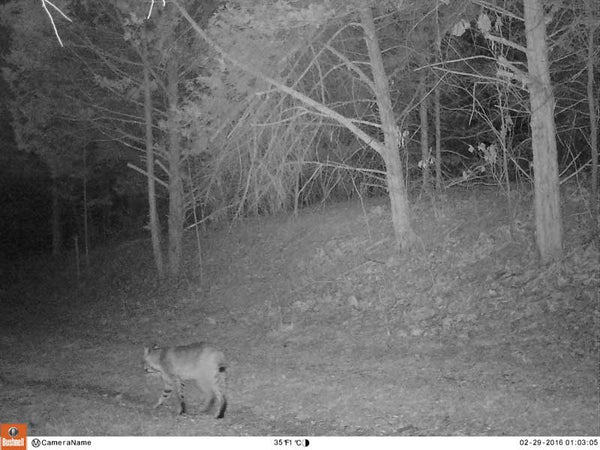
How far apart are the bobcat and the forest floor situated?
23 cm

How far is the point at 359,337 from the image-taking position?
36.6 feet

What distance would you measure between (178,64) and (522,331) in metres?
12.3

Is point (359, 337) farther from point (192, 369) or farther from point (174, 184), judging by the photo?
point (174, 184)

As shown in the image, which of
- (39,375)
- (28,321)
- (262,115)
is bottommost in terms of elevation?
(39,375)

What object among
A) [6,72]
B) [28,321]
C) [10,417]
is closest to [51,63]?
[6,72]

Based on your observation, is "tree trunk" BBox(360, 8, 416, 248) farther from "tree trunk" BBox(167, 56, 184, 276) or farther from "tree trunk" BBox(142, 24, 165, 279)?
"tree trunk" BBox(142, 24, 165, 279)

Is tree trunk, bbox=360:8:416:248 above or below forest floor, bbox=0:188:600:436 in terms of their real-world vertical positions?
above

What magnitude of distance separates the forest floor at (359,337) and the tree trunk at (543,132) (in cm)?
62

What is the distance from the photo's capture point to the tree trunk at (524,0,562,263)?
1097 cm

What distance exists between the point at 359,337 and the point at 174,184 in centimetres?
984

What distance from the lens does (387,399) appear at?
8078mm

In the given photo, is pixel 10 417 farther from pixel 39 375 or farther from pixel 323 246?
pixel 323 246

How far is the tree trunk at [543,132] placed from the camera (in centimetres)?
1097

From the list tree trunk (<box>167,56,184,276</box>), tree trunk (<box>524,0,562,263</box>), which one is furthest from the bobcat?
tree trunk (<box>167,56,184,276</box>)
